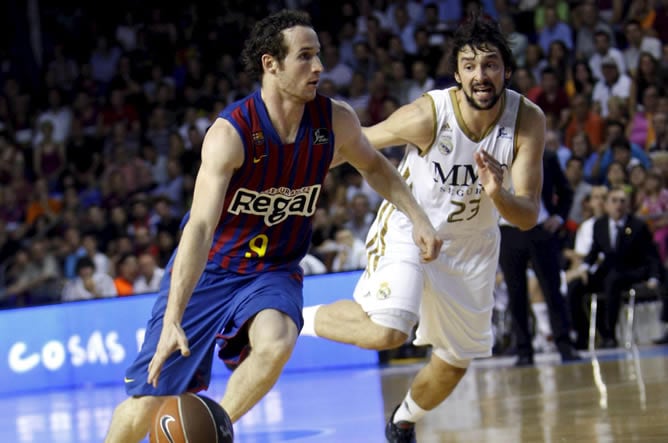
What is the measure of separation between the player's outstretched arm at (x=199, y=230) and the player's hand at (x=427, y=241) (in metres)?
0.90

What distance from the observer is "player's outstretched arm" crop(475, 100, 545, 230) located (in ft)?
17.5

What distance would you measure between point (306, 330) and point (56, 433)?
2562mm

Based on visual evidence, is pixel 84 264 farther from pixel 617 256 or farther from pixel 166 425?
pixel 166 425

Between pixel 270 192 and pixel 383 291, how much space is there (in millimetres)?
1105

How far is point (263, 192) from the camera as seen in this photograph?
510cm

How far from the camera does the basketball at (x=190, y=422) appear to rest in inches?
174

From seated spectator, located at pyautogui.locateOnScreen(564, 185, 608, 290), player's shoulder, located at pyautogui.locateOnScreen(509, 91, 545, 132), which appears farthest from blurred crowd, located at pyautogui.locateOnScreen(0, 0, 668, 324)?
player's shoulder, located at pyautogui.locateOnScreen(509, 91, 545, 132)

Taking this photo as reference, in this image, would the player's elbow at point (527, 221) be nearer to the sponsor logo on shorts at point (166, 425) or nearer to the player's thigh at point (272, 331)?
the player's thigh at point (272, 331)

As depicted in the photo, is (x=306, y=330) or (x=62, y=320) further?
(x=62, y=320)

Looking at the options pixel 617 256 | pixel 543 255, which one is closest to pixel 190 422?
pixel 543 255

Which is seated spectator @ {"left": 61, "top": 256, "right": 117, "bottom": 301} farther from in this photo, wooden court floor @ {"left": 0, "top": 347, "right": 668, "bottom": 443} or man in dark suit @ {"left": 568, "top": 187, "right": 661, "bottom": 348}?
man in dark suit @ {"left": 568, "top": 187, "right": 661, "bottom": 348}

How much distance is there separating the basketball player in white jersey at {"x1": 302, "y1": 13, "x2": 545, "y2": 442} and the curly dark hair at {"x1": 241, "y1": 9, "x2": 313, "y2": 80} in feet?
3.64

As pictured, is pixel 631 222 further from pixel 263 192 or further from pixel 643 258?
pixel 263 192

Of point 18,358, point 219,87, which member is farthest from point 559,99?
point 18,358
